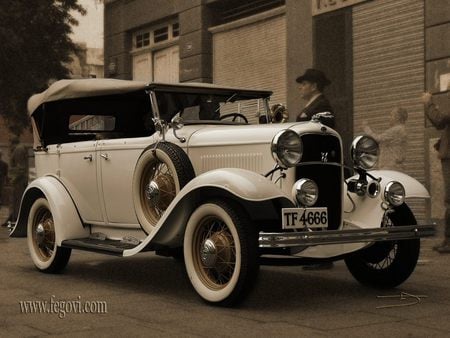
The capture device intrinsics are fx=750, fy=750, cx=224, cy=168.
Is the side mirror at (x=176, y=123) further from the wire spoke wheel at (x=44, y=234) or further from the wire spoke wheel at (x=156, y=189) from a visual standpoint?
the wire spoke wheel at (x=44, y=234)

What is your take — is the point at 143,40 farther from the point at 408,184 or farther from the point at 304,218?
the point at 304,218

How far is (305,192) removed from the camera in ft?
17.2

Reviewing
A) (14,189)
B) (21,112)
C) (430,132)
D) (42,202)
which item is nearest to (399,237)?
(42,202)

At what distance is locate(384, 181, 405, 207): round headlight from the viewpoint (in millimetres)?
5727

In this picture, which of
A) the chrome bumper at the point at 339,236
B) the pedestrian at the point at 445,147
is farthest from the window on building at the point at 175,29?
the chrome bumper at the point at 339,236

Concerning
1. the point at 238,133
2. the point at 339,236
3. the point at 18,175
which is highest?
the point at 238,133

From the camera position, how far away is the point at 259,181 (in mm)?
5090

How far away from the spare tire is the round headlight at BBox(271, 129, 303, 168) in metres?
0.86

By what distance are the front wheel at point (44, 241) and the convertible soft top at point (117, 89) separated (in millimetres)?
1064

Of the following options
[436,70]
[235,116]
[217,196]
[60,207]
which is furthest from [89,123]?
[436,70]

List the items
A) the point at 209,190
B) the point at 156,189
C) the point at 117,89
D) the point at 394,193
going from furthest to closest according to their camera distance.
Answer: the point at 117,89
the point at 156,189
the point at 394,193
the point at 209,190

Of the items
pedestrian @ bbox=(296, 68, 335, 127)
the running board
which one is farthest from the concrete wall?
the running board

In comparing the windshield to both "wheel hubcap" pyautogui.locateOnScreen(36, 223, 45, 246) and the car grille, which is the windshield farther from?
"wheel hubcap" pyautogui.locateOnScreen(36, 223, 45, 246)

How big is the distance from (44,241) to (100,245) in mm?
1150
